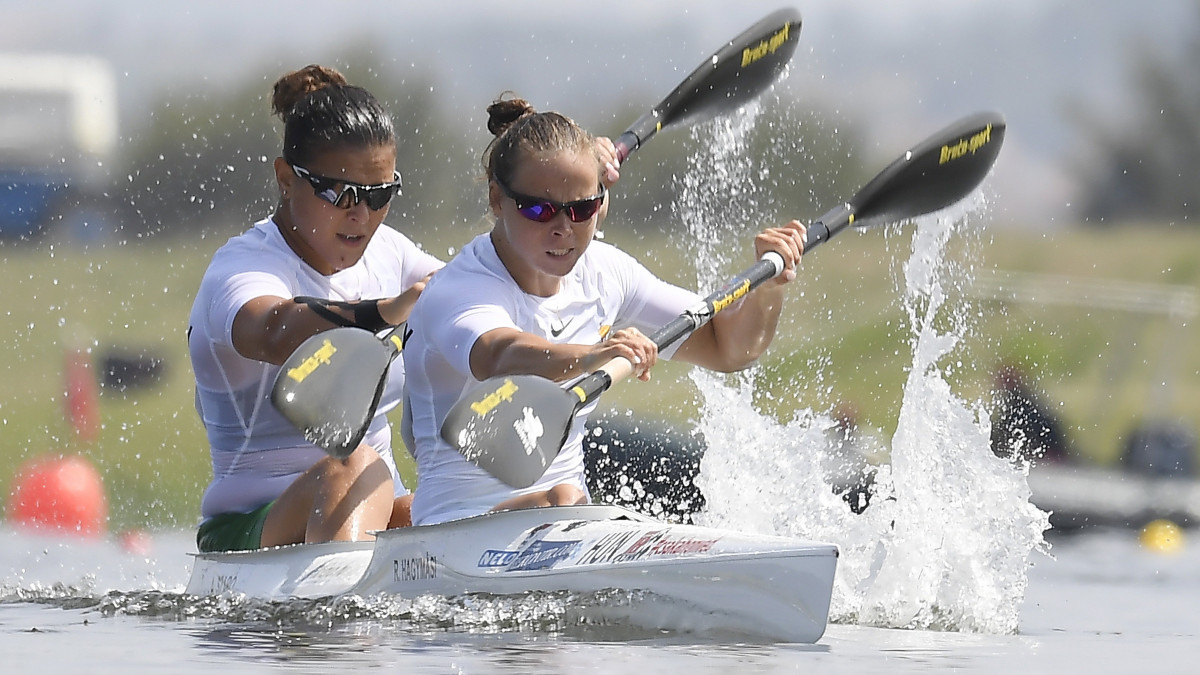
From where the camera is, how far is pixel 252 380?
5.19 m

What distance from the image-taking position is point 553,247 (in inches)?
184

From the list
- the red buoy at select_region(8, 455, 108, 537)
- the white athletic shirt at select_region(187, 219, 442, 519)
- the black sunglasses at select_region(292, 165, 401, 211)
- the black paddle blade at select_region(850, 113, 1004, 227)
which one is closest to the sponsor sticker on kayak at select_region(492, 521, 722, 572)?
the white athletic shirt at select_region(187, 219, 442, 519)

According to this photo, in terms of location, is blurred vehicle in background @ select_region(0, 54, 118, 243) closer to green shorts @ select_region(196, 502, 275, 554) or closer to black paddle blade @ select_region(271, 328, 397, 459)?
green shorts @ select_region(196, 502, 275, 554)

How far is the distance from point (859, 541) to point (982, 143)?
1.39 m

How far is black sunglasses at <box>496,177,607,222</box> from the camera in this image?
4.66m

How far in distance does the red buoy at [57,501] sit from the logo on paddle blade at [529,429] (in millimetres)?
5032

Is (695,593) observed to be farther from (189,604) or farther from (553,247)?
(189,604)

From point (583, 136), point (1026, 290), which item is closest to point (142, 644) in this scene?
point (583, 136)

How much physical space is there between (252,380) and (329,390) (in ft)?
1.49

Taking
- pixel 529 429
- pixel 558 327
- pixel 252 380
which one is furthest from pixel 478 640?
pixel 252 380

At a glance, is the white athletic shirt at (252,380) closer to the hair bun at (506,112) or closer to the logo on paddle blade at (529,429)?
the hair bun at (506,112)

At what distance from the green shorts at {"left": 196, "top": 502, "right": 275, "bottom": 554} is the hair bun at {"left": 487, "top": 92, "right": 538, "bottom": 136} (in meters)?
1.25

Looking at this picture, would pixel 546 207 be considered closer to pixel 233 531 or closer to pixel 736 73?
pixel 233 531

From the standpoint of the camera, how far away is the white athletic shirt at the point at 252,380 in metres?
5.11
